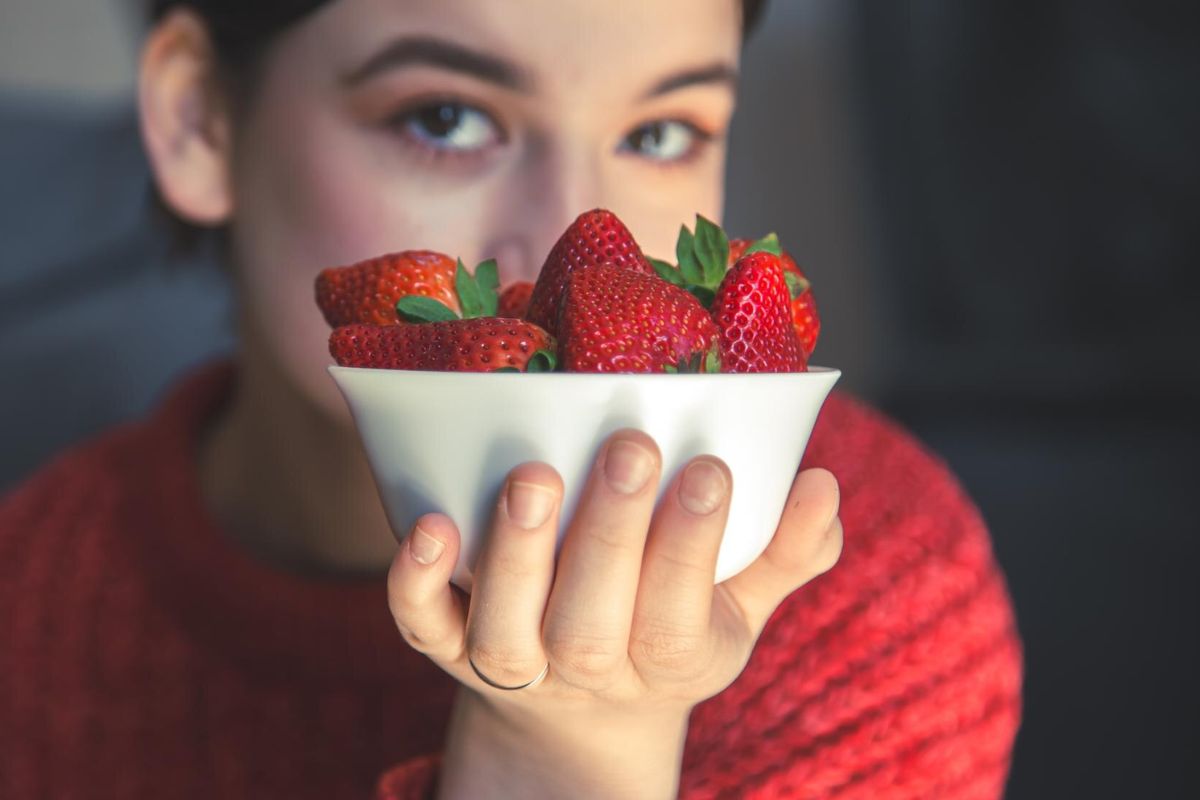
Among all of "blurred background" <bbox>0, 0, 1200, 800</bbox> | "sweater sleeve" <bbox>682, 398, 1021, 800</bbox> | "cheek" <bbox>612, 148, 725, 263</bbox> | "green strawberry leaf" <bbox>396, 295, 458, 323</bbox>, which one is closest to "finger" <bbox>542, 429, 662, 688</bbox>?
"green strawberry leaf" <bbox>396, 295, 458, 323</bbox>

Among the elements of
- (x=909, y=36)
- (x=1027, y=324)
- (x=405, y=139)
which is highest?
(x=909, y=36)

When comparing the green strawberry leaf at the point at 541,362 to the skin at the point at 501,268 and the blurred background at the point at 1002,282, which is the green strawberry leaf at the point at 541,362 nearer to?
the skin at the point at 501,268

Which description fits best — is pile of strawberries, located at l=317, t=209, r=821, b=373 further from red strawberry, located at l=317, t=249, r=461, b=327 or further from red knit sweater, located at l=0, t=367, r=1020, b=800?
red knit sweater, located at l=0, t=367, r=1020, b=800

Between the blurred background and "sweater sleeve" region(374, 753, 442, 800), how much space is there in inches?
31.7

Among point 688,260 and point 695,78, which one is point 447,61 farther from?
point 688,260

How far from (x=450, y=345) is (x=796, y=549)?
0.51ft

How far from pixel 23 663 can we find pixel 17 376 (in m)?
0.59

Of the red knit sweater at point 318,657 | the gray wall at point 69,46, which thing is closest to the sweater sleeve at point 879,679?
the red knit sweater at point 318,657

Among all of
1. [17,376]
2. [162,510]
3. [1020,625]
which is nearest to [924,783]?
[162,510]

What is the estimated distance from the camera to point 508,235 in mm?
672

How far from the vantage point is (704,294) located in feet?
1.48

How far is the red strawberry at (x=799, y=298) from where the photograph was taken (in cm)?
47

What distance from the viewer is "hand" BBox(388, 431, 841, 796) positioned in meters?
0.37

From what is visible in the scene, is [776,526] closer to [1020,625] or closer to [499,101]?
[499,101]
